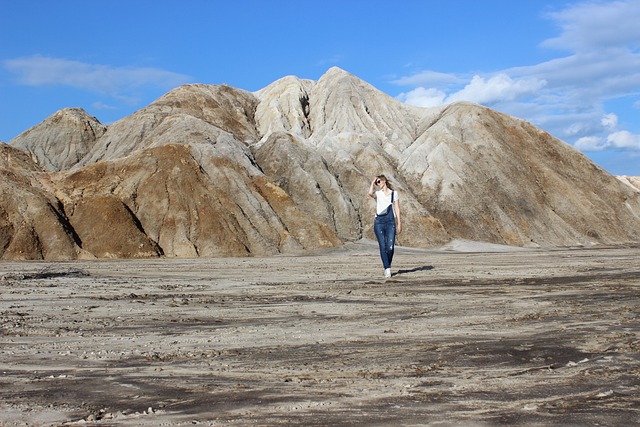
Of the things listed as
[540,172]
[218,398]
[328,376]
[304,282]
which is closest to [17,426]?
[218,398]

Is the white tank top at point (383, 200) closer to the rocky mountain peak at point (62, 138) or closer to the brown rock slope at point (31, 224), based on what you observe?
the brown rock slope at point (31, 224)

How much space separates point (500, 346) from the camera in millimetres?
6844

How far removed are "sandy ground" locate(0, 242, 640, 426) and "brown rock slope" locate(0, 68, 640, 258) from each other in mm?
30858

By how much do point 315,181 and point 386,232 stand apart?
3866 cm

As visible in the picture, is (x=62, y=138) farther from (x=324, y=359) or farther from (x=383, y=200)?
(x=324, y=359)

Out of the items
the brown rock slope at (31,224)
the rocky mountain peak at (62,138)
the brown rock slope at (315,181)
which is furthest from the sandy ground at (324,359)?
the rocky mountain peak at (62,138)

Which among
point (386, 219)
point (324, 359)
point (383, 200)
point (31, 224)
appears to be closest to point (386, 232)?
point (386, 219)

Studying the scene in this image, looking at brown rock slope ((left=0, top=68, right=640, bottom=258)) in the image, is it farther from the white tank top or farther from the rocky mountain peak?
the white tank top

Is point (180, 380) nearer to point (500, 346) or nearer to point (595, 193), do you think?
point (500, 346)

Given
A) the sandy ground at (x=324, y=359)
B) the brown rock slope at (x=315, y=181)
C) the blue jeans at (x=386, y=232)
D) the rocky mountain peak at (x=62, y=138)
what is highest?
the rocky mountain peak at (x=62, y=138)

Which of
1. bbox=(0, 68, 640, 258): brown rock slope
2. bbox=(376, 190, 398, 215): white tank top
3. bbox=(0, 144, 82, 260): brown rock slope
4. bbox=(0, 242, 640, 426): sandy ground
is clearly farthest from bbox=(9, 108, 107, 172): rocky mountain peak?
bbox=(0, 242, 640, 426): sandy ground

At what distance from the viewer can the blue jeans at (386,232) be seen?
1592 centimetres

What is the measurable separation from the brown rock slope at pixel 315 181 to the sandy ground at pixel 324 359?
30858 mm

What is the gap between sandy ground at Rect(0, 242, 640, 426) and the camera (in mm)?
4574
